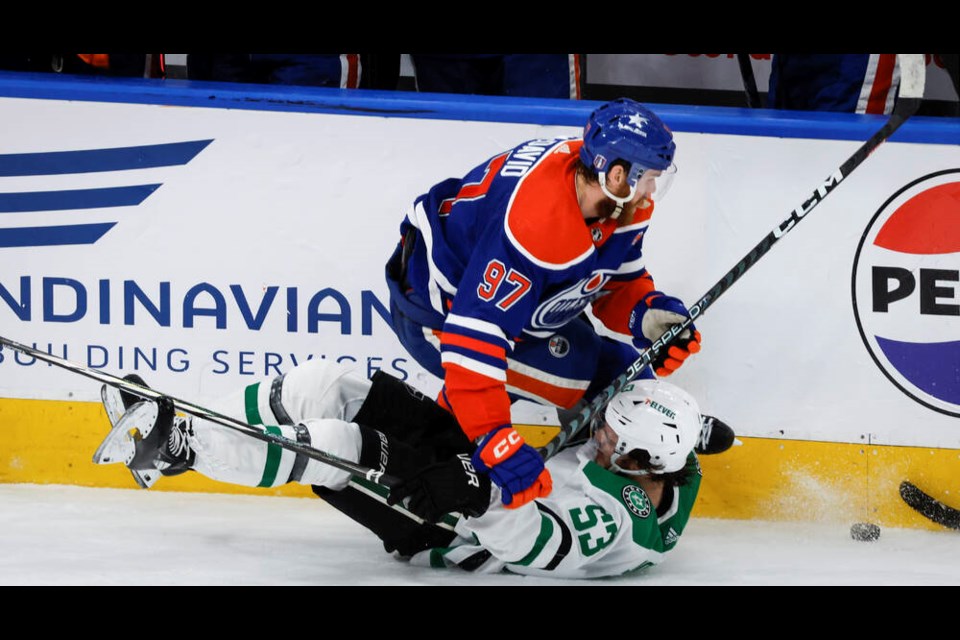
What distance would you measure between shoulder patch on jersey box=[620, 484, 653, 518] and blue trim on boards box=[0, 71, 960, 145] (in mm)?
1030

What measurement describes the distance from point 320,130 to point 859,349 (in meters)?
1.56

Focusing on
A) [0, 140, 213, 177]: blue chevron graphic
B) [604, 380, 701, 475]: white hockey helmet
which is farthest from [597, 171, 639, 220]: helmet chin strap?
[0, 140, 213, 177]: blue chevron graphic

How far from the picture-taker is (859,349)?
11.0 feet

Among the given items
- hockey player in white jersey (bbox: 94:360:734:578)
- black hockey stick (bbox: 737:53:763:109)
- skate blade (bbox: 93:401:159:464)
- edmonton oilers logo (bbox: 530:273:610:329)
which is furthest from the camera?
black hockey stick (bbox: 737:53:763:109)

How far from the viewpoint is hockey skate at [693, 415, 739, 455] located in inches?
122

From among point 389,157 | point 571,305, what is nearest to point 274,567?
point 571,305

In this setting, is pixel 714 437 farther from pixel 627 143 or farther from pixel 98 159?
pixel 98 159

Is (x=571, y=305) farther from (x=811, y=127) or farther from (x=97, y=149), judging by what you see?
(x=97, y=149)

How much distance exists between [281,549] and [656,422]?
93 cm

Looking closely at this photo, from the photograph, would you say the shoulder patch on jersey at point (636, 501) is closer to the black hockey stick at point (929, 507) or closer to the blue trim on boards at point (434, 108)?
the black hockey stick at point (929, 507)

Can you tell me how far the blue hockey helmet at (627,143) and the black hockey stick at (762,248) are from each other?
452 mm

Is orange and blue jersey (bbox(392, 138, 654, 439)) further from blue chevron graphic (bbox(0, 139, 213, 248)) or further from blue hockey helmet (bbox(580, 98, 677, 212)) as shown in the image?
blue chevron graphic (bbox(0, 139, 213, 248))

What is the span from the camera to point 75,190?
331 centimetres

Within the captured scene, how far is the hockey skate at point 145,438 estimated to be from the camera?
249 cm
